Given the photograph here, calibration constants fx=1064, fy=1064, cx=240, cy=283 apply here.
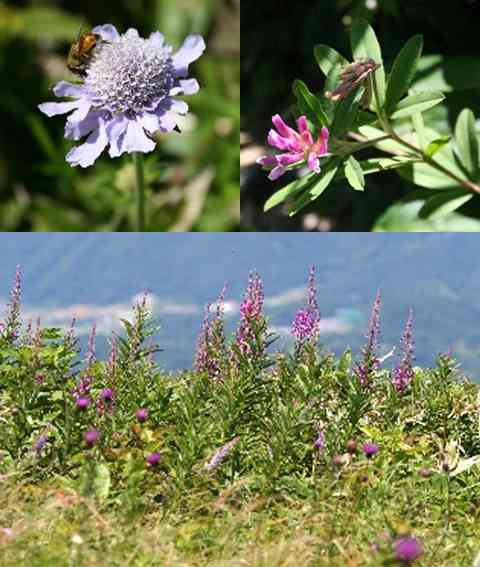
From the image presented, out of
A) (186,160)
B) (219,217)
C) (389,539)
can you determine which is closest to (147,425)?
(219,217)

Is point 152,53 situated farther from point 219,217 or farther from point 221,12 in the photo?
point 221,12

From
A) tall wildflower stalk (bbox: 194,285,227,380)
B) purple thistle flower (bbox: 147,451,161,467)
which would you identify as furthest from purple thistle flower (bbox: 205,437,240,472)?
tall wildflower stalk (bbox: 194,285,227,380)

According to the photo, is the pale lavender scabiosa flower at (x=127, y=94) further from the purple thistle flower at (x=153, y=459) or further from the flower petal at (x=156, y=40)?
the purple thistle flower at (x=153, y=459)

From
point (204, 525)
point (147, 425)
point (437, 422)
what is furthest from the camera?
point (437, 422)

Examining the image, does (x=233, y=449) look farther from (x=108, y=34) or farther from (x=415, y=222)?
(x=108, y=34)

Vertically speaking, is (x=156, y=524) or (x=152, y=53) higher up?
(x=152, y=53)

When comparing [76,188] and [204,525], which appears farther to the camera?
[76,188]

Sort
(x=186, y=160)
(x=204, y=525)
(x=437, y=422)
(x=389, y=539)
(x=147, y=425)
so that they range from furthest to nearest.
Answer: (x=186, y=160)
(x=437, y=422)
(x=147, y=425)
(x=204, y=525)
(x=389, y=539)
